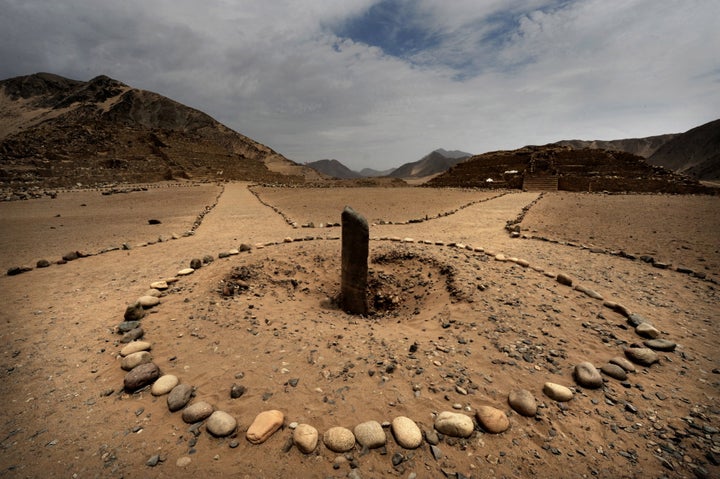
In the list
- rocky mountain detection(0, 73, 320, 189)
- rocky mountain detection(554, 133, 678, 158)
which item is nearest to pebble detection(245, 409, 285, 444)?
rocky mountain detection(0, 73, 320, 189)

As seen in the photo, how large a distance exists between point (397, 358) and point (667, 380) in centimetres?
301

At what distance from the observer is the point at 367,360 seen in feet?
11.5

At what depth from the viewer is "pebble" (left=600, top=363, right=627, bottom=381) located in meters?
3.24

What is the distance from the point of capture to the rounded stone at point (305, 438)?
2352mm

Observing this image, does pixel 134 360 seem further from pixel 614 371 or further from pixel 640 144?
pixel 640 144

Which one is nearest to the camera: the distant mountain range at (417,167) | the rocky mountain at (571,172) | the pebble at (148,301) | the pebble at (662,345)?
the pebble at (662,345)

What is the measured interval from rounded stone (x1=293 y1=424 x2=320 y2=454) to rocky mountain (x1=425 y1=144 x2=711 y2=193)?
103ft

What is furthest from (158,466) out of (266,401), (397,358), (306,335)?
(397,358)

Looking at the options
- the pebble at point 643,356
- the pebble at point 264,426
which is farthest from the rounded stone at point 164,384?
the pebble at point 643,356

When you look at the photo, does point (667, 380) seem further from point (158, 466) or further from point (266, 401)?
point (158, 466)

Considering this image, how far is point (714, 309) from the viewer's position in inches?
192

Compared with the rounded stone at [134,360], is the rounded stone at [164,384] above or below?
below

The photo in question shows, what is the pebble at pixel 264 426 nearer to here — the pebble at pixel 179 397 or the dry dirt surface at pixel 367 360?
the dry dirt surface at pixel 367 360

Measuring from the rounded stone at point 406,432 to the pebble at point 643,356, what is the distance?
3.04m
